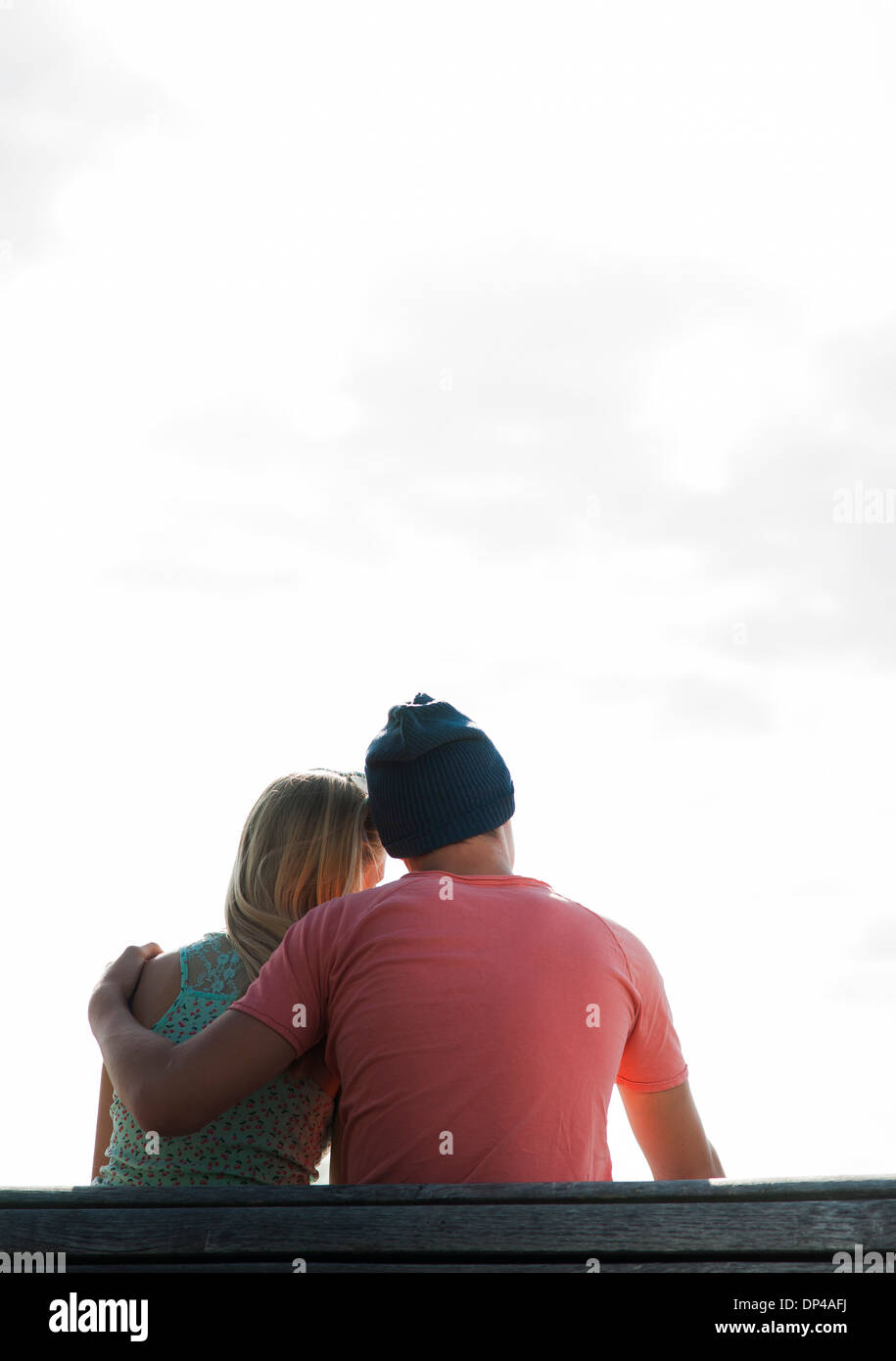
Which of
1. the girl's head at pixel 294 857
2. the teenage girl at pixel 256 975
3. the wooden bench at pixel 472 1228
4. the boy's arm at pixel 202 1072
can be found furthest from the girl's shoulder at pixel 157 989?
the wooden bench at pixel 472 1228

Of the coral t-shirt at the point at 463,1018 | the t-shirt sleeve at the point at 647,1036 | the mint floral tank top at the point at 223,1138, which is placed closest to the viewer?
the coral t-shirt at the point at 463,1018

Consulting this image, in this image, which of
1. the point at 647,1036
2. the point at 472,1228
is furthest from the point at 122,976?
the point at 472,1228

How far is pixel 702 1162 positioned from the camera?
10.0 ft

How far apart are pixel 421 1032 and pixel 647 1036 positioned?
0.52 m

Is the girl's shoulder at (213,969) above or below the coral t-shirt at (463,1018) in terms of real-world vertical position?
above

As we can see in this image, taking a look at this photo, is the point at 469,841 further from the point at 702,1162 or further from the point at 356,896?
the point at 702,1162

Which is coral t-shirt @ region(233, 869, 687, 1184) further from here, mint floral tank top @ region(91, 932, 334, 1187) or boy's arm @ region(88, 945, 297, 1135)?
mint floral tank top @ region(91, 932, 334, 1187)

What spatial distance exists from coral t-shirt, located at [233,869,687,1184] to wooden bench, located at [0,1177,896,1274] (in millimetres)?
397

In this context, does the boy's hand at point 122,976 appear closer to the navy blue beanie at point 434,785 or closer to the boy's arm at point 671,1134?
the navy blue beanie at point 434,785

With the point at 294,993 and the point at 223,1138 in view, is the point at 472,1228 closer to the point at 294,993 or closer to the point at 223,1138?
the point at 294,993

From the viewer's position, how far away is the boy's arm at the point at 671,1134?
3051 millimetres
